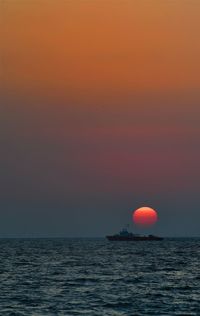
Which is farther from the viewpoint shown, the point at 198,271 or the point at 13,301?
the point at 198,271

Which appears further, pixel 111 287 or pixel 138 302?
pixel 111 287

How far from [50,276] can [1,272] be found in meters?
13.3

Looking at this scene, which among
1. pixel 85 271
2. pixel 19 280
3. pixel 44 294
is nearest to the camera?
pixel 44 294

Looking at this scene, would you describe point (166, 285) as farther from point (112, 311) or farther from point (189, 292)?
point (112, 311)

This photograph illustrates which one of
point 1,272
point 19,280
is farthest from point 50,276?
point 1,272

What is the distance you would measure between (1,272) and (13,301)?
39741mm

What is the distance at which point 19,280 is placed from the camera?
91.1 metres

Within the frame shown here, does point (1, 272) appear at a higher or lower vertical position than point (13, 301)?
higher

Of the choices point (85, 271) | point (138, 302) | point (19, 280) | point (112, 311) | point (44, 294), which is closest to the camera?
point (112, 311)

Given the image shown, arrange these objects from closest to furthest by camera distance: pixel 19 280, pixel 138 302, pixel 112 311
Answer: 1. pixel 112 311
2. pixel 138 302
3. pixel 19 280

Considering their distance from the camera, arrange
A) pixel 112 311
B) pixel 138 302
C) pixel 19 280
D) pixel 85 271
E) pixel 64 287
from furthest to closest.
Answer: pixel 85 271 < pixel 19 280 < pixel 64 287 < pixel 138 302 < pixel 112 311

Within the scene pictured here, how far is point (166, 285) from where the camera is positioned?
278ft

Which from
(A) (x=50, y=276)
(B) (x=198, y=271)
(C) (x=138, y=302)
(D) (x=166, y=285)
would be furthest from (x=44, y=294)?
(B) (x=198, y=271)

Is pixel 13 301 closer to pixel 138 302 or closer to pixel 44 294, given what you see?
pixel 44 294
